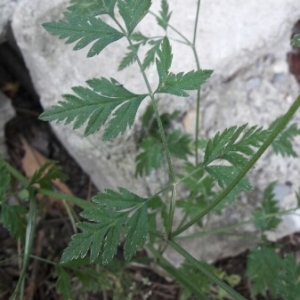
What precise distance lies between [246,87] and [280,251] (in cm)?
78

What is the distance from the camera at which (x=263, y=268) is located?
189cm

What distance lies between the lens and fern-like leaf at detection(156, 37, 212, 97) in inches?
48.1

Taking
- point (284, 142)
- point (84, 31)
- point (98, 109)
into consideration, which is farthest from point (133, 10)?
point (284, 142)

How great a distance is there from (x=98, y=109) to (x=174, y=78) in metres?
0.21

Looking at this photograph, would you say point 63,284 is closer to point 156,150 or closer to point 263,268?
point 156,150

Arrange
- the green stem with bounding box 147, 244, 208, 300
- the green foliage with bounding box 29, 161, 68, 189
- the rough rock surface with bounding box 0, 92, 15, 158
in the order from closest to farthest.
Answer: the green stem with bounding box 147, 244, 208, 300
the green foliage with bounding box 29, 161, 68, 189
the rough rock surface with bounding box 0, 92, 15, 158

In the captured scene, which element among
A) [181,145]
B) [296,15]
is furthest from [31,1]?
[296,15]

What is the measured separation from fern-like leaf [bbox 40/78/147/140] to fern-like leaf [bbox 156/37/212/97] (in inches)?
3.2

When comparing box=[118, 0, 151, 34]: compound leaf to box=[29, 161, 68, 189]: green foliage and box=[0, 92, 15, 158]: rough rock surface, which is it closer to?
box=[29, 161, 68, 189]: green foliage

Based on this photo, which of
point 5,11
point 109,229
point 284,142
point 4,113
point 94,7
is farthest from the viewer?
point 4,113

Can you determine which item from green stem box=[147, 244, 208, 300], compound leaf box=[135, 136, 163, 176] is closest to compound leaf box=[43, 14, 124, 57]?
compound leaf box=[135, 136, 163, 176]

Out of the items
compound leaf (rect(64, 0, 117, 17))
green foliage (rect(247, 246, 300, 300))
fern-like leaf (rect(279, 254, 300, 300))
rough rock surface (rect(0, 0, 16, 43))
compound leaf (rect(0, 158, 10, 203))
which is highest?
rough rock surface (rect(0, 0, 16, 43))

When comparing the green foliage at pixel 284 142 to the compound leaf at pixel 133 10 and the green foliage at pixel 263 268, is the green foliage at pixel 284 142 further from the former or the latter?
the compound leaf at pixel 133 10

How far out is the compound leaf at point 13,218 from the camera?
5.02ft
